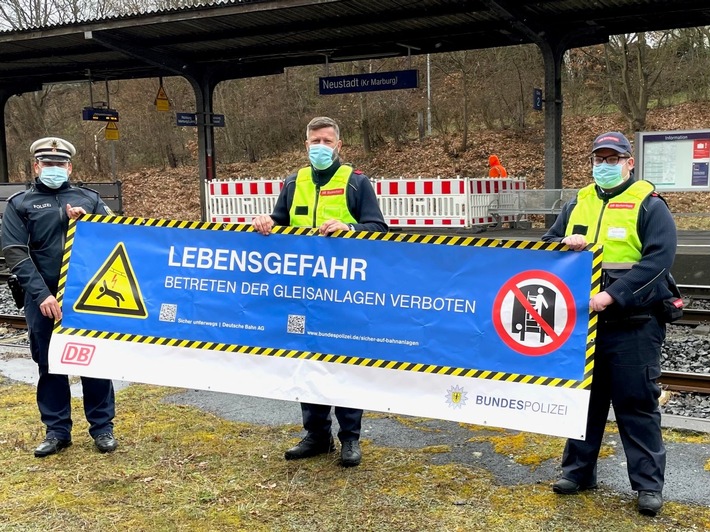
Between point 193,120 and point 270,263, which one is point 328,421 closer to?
point 270,263

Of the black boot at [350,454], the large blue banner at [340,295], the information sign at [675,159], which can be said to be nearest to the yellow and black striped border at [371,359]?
the large blue banner at [340,295]

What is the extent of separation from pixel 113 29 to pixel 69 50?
394 cm

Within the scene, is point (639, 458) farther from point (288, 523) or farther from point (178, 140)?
point (178, 140)

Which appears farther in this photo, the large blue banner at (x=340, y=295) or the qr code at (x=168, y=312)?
the qr code at (x=168, y=312)

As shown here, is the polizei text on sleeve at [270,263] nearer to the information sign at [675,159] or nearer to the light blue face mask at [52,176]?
the light blue face mask at [52,176]

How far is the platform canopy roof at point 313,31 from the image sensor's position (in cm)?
1411

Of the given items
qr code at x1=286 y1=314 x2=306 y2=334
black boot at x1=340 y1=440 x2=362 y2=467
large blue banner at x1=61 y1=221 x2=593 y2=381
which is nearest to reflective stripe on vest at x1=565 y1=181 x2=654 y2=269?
large blue banner at x1=61 y1=221 x2=593 y2=381

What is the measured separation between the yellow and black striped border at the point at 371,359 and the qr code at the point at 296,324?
0.46 ft

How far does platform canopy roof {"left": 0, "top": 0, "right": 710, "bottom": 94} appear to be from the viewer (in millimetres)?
14109

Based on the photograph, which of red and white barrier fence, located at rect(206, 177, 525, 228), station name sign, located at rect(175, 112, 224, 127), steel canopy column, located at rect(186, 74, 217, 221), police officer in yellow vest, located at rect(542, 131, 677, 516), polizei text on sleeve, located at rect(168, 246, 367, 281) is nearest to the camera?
police officer in yellow vest, located at rect(542, 131, 677, 516)

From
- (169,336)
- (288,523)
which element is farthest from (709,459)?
(169,336)

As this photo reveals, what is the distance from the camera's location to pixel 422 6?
14273mm

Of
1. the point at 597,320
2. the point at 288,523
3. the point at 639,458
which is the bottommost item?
the point at 288,523

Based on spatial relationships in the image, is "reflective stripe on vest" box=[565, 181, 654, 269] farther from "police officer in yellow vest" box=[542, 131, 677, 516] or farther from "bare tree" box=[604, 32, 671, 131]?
"bare tree" box=[604, 32, 671, 131]
